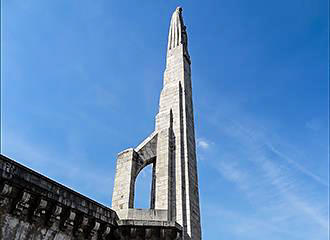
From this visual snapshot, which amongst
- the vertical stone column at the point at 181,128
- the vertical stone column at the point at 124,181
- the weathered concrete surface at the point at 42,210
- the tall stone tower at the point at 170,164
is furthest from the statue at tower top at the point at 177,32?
the weathered concrete surface at the point at 42,210

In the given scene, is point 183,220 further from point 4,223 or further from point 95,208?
point 4,223

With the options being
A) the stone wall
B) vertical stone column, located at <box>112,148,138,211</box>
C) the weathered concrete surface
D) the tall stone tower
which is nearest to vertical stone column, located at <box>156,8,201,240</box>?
the tall stone tower

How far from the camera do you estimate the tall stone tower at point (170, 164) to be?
11.3 metres

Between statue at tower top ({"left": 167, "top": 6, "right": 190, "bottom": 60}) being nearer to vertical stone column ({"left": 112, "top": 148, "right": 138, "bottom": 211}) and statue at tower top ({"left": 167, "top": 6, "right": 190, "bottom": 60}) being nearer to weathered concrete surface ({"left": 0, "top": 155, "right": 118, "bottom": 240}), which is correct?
vertical stone column ({"left": 112, "top": 148, "right": 138, "bottom": 211})

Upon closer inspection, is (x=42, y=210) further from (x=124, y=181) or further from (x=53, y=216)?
(x=124, y=181)

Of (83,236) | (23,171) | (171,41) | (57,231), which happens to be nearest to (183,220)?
(83,236)

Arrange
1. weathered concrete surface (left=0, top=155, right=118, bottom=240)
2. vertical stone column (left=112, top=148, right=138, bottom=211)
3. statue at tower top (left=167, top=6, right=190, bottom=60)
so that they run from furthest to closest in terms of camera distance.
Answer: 1. statue at tower top (left=167, top=6, right=190, bottom=60)
2. vertical stone column (left=112, top=148, right=138, bottom=211)
3. weathered concrete surface (left=0, top=155, right=118, bottom=240)

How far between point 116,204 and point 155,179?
81.8 inches

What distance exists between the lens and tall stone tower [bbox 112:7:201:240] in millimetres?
11319

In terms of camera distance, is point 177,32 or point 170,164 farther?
point 177,32

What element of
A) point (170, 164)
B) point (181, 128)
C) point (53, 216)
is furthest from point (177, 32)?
point (53, 216)

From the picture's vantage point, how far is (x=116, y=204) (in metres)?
11.3

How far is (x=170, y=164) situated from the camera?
41.3ft

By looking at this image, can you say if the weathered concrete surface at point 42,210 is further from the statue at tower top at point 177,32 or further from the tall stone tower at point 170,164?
the statue at tower top at point 177,32
